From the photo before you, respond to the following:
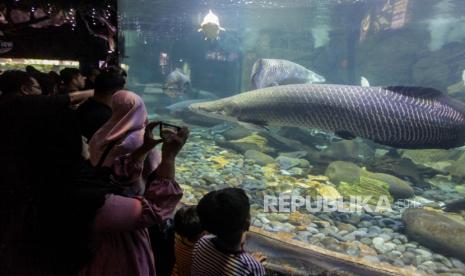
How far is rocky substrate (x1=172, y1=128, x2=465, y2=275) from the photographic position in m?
3.54

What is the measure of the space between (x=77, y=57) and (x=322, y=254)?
9.16 ft

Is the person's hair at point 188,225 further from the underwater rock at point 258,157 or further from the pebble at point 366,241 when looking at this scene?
the underwater rock at point 258,157

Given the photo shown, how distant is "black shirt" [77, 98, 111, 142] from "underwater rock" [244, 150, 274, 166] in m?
4.67

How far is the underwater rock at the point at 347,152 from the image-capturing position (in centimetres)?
750

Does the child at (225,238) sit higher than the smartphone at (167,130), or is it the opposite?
the smartphone at (167,130)

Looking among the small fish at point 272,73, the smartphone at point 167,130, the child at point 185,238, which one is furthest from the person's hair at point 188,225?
the small fish at point 272,73

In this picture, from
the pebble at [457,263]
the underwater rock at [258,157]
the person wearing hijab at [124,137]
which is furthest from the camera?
the underwater rock at [258,157]

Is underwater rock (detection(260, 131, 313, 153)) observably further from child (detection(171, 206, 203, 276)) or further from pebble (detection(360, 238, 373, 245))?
child (detection(171, 206, 203, 276))

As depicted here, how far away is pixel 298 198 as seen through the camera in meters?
5.00

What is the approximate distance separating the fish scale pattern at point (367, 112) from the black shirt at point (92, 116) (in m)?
A: 3.19

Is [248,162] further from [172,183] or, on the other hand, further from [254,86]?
[172,183]

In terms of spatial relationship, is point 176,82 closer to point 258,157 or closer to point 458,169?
point 258,157

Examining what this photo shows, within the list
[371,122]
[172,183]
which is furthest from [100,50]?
[371,122]

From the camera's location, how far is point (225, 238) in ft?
6.51
